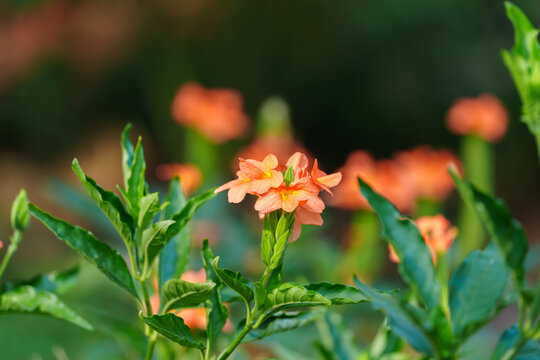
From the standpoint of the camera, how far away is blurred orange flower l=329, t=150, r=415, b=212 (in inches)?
42.9

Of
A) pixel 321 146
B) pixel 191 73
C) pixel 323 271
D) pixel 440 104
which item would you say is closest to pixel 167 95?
pixel 191 73

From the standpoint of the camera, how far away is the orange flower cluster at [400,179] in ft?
3.59

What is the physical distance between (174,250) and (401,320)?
0.65ft

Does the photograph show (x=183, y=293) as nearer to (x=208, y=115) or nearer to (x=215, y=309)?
(x=215, y=309)

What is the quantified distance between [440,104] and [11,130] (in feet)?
7.90

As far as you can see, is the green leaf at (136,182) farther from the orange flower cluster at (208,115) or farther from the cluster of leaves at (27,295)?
the orange flower cluster at (208,115)

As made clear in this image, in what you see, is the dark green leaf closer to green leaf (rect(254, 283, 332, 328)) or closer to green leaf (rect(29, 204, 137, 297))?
green leaf (rect(254, 283, 332, 328))

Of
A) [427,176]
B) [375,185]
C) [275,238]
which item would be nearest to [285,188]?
[275,238]

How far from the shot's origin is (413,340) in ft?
1.53

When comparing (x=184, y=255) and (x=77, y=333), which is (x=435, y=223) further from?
(x=77, y=333)

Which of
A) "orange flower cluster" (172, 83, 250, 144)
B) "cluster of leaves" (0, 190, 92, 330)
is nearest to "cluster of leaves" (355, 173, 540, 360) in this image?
"cluster of leaves" (0, 190, 92, 330)

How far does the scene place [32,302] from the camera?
511mm

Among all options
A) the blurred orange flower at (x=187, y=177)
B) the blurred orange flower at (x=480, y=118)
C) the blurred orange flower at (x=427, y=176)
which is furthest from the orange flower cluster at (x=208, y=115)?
the blurred orange flower at (x=480, y=118)

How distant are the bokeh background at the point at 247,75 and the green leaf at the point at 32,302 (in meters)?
2.54
